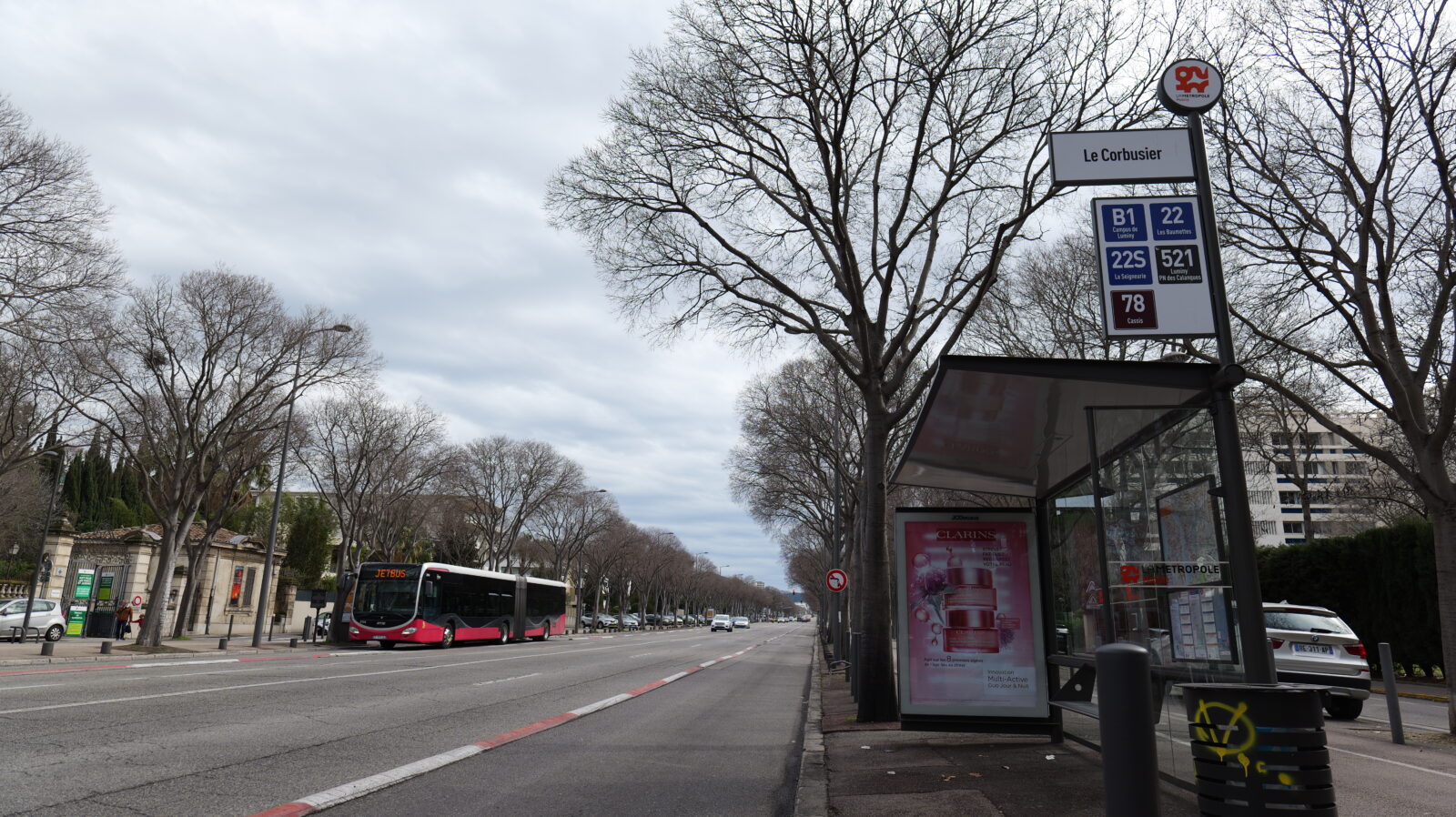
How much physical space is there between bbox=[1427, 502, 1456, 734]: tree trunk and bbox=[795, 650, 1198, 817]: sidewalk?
6.50 meters

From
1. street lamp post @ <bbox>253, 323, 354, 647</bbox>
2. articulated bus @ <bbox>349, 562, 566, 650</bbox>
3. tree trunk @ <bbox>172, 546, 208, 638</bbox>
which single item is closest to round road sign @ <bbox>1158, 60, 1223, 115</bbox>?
street lamp post @ <bbox>253, 323, 354, 647</bbox>

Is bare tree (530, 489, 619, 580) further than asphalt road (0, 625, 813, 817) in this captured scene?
Yes

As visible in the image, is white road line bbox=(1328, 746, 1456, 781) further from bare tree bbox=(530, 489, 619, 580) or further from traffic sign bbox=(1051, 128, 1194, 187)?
bare tree bbox=(530, 489, 619, 580)

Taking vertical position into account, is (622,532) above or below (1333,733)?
above

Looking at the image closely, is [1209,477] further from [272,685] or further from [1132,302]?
[272,685]

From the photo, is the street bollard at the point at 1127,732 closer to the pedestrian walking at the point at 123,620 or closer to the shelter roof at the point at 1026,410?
the shelter roof at the point at 1026,410

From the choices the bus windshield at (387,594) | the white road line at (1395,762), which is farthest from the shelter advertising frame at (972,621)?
the bus windshield at (387,594)

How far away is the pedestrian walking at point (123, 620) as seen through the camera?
29.1 m

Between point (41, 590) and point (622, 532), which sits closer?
point (41, 590)

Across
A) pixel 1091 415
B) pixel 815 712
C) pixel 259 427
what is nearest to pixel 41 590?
pixel 259 427

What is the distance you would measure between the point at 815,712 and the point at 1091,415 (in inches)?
303

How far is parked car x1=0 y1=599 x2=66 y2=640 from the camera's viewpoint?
26939mm

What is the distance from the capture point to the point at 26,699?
9.76 meters

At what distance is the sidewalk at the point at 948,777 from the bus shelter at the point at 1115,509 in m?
0.45
